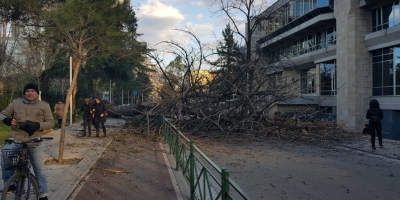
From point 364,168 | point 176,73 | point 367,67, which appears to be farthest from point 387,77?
point 364,168

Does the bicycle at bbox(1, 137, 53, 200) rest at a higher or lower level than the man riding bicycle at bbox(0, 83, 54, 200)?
lower

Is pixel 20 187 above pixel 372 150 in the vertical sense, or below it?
above

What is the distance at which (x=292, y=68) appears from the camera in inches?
844

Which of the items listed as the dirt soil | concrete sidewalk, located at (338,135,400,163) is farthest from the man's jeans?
concrete sidewalk, located at (338,135,400,163)

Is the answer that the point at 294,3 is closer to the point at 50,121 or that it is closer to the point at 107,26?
the point at 107,26

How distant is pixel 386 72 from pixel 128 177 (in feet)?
66.5

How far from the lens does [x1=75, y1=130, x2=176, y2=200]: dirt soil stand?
6813mm

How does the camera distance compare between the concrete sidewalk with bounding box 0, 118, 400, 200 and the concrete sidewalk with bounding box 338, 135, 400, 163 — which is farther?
the concrete sidewalk with bounding box 338, 135, 400, 163

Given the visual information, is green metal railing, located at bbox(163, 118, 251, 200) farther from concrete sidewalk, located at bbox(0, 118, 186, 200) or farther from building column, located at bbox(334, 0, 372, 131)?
building column, located at bbox(334, 0, 372, 131)

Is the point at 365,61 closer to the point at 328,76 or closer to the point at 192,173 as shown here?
the point at 328,76

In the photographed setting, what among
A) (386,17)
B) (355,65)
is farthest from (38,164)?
(386,17)

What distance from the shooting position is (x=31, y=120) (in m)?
5.42

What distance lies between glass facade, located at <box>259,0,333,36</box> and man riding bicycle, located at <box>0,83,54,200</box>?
Result: 26.9 meters

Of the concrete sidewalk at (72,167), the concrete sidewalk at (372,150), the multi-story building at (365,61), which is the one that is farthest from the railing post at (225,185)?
the multi-story building at (365,61)
